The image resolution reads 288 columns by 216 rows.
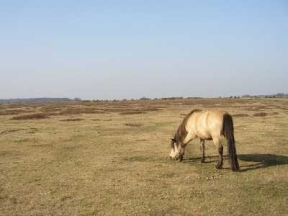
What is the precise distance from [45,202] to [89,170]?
4416 millimetres

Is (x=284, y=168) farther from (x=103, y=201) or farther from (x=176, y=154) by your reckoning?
(x=103, y=201)

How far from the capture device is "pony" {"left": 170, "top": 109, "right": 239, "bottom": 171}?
16297mm

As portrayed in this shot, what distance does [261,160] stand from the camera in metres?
18.6

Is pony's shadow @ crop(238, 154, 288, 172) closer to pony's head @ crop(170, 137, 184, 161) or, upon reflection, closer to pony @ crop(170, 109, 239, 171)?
pony @ crop(170, 109, 239, 171)

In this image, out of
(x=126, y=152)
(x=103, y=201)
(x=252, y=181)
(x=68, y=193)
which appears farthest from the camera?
(x=126, y=152)

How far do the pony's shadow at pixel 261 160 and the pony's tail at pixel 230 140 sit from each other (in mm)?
524

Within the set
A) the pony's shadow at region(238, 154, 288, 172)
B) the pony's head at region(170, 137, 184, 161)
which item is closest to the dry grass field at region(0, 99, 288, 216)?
the pony's shadow at region(238, 154, 288, 172)

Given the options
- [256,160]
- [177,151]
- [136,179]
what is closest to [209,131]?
[177,151]

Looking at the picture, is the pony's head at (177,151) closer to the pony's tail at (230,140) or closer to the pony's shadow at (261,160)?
the pony's shadow at (261,160)

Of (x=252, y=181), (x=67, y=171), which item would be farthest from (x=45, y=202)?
(x=252, y=181)

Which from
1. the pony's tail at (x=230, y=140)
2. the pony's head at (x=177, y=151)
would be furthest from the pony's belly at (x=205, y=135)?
the pony's head at (x=177, y=151)

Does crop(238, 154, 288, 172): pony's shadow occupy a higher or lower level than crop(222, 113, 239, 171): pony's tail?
lower

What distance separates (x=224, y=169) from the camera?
1678 centimetres

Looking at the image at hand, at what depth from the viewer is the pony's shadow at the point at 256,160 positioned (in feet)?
56.6
